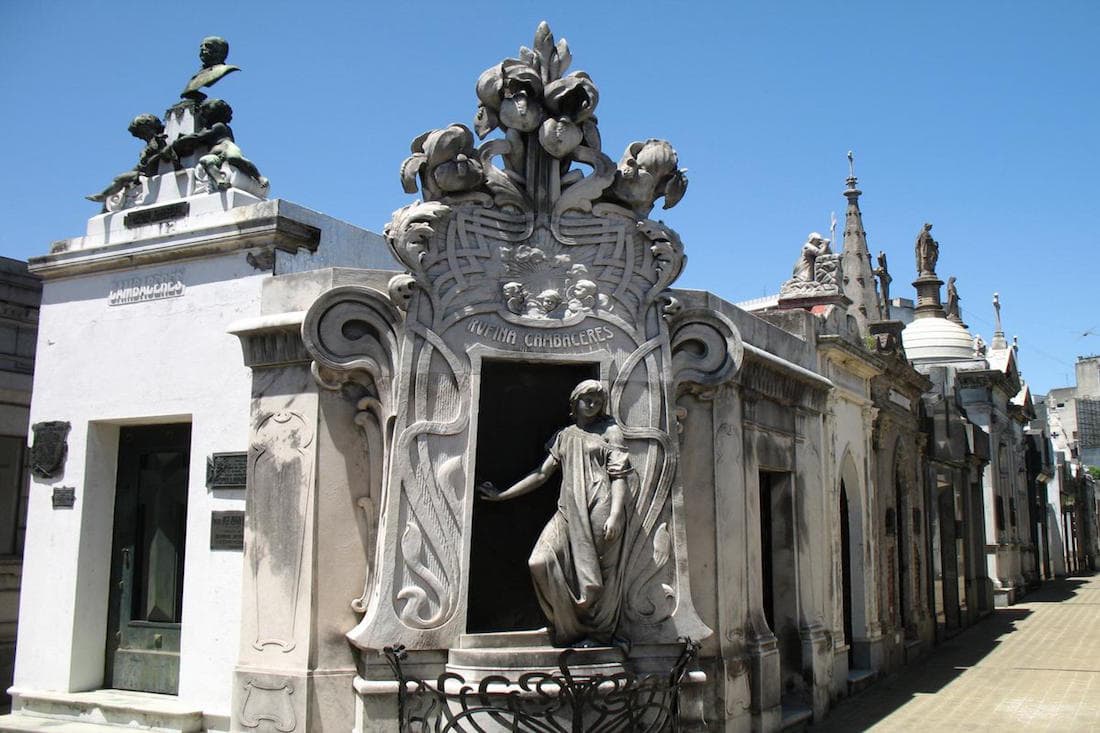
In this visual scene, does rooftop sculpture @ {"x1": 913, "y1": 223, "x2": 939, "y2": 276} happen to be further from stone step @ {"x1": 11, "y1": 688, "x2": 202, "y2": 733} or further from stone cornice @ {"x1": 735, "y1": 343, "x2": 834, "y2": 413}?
stone step @ {"x1": 11, "y1": 688, "x2": 202, "y2": 733}

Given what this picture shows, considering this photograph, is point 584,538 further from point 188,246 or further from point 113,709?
point 188,246

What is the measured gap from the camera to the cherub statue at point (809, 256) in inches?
510

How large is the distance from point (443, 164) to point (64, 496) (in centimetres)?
466

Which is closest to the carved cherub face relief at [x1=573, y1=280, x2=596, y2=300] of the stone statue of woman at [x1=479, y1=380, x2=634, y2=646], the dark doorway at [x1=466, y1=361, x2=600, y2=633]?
the dark doorway at [x1=466, y1=361, x2=600, y2=633]

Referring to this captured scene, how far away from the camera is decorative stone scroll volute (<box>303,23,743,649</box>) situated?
741cm

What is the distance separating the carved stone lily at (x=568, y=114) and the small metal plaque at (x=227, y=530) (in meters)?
3.76

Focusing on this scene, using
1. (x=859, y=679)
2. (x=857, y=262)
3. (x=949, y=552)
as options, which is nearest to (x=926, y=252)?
(x=857, y=262)

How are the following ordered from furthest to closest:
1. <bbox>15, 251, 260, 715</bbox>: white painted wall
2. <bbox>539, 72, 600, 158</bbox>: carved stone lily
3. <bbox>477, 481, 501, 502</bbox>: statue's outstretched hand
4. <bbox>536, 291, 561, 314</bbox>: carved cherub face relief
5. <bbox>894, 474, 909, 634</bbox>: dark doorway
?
<bbox>894, 474, 909, 634</bbox>: dark doorway < <bbox>15, 251, 260, 715</bbox>: white painted wall < <bbox>539, 72, 600, 158</bbox>: carved stone lily < <bbox>536, 291, 561, 314</bbox>: carved cherub face relief < <bbox>477, 481, 501, 502</bbox>: statue's outstretched hand

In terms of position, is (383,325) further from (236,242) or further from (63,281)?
(63,281)

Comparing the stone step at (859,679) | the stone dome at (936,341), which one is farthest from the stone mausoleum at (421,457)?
the stone dome at (936,341)

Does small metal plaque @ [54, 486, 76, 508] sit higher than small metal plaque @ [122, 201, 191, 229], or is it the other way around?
small metal plaque @ [122, 201, 191, 229]

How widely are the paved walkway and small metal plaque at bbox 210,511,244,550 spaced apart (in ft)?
18.2

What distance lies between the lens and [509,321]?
25.4 ft

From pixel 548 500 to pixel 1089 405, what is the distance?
253ft
